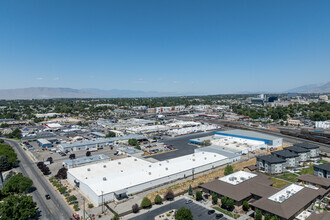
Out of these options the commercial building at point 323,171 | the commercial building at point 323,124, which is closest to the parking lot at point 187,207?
the commercial building at point 323,171

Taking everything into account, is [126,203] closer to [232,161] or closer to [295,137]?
[232,161]

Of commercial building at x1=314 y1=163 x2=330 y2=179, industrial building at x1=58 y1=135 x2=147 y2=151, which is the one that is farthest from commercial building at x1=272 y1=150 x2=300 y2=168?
industrial building at x1=58 y1=135 x2=147 y2=151

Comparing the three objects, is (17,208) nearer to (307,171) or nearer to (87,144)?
(87,144)

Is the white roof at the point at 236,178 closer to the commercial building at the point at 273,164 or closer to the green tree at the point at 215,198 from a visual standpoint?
the green tree at the point at 215,198

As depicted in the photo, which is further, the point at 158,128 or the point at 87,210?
the point at 158,128

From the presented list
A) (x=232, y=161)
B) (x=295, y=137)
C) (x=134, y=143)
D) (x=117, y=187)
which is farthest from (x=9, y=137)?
(x=295, y=137)
